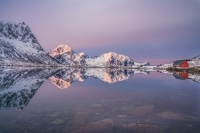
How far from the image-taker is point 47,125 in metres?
20.4

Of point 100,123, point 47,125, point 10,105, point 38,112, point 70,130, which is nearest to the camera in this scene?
point 70,130

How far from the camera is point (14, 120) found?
72.6ft

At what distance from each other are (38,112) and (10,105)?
5.76m

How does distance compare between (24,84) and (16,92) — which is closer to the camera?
(16,92)

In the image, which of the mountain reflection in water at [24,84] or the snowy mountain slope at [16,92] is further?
the mountain reflection in water at [24,84]

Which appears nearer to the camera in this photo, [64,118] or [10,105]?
[64,118]

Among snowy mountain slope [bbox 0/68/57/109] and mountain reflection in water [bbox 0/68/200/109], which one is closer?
snowy mountain slope [bbox 0/68/57/109]

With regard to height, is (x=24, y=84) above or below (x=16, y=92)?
above

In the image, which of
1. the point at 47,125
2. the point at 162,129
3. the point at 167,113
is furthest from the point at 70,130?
the point at 167,113

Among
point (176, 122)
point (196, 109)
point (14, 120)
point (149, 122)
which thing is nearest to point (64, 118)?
point (14, 120)

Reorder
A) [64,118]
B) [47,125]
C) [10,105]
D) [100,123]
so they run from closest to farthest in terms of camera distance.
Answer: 1. [47,125]
2. [100,123]
3. [64,118]
4. [10,105]

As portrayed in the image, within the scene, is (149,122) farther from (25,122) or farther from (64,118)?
(25,122)

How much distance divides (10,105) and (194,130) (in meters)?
21.5

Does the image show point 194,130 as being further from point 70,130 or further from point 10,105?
point 10,105
